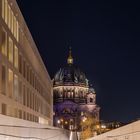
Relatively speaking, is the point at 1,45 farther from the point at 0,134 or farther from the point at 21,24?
the point at 0,134

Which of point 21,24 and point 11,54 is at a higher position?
point 21,24

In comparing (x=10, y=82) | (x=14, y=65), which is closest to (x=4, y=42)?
(x=10, y=82)

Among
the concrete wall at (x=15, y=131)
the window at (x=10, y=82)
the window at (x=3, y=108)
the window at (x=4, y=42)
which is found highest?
the window at (x=4, y=42)

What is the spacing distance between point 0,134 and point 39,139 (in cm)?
1032

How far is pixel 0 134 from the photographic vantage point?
1683cm

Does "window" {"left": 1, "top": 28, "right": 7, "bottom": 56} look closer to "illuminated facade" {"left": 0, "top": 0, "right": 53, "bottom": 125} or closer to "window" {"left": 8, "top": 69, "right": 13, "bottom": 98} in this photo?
"illuminated facade" {"left": 0, "top": 0, "right": 53, "bottom": 125}

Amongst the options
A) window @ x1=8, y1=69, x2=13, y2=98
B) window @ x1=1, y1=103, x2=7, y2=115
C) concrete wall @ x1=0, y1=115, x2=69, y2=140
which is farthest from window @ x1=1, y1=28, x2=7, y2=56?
concrete wall @ x1=0, y1=115, x2=69, y2=140

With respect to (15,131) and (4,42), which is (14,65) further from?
(15,131)

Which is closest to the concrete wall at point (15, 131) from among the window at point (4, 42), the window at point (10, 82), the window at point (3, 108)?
the window at point (3, 108)

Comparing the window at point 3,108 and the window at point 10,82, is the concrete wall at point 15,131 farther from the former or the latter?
the window at point 10,82

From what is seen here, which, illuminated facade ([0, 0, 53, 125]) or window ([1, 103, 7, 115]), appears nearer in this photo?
window ([1, 103, 7, 115])

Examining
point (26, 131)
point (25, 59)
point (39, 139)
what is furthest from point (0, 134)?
point (25, 59)

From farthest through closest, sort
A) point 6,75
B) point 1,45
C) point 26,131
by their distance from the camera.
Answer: point 6,75
point 1,45
point 26,131

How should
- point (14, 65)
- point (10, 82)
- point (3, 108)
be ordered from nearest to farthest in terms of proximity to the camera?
point (3, 108) → point (10, 82) → point (14, 65)
